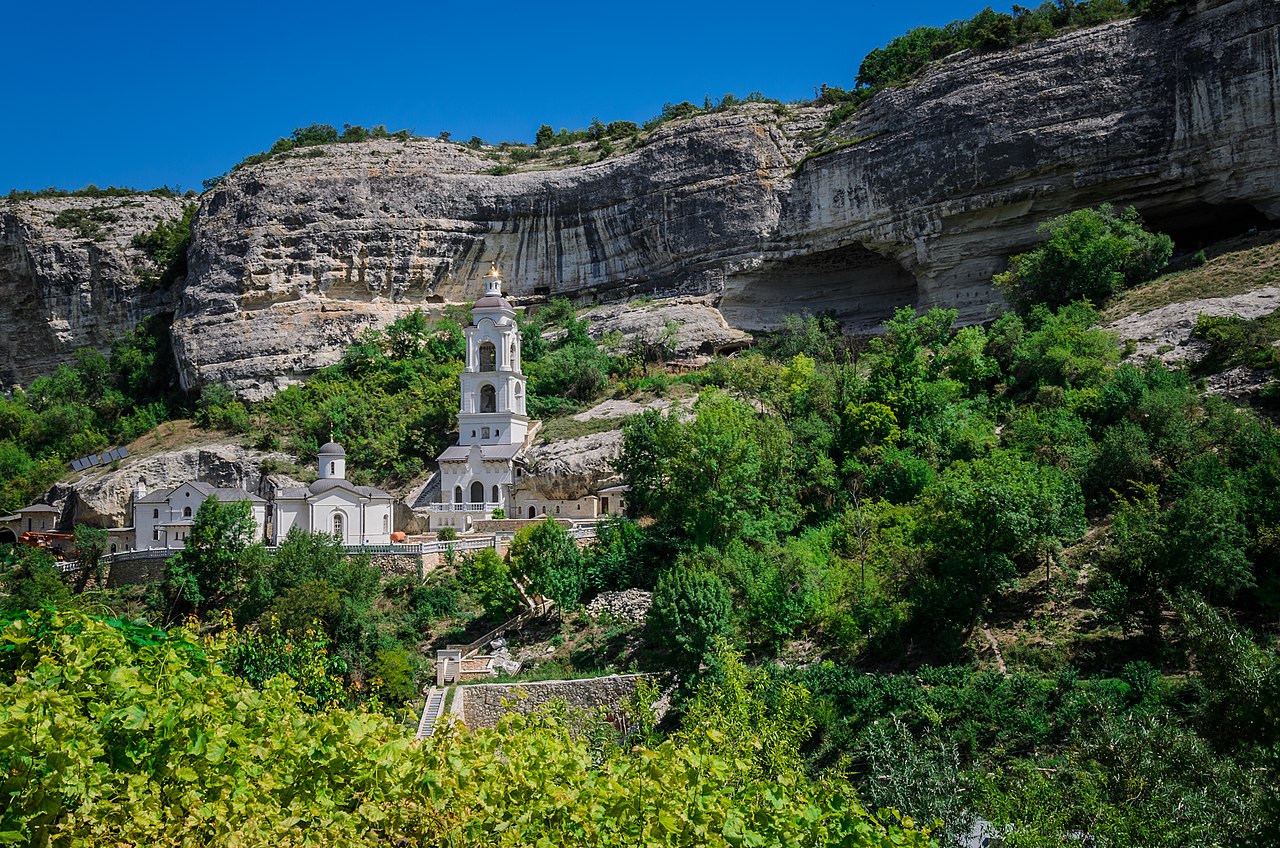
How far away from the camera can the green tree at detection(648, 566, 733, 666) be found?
2439 cm

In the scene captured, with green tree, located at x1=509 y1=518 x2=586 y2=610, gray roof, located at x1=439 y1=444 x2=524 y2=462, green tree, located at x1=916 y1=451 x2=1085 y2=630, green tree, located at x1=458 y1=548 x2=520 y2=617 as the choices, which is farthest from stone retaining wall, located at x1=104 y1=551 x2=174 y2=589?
green tree, located at x1=916 y1=451 x2=1085 y2=630

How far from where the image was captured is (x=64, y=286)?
59.3 meters

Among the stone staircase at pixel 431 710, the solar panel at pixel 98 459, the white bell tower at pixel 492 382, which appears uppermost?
the white bell tower at pixel 492 382

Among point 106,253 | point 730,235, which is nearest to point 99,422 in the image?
point 106,253

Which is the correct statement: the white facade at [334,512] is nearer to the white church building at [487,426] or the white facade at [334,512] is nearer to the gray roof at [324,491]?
the gray roof at [324,491]

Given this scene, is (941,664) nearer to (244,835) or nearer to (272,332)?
(244,835)

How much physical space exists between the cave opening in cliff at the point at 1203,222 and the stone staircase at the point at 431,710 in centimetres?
3391

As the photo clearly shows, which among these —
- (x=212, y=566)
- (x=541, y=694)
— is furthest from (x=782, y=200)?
(x=541, y=694)

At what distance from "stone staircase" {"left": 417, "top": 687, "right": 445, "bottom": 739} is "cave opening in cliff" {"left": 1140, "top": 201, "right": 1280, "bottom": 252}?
33.9 meters

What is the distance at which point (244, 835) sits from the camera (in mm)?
8188

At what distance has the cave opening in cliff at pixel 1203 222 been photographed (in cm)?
4212

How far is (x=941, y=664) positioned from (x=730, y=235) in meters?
30.2

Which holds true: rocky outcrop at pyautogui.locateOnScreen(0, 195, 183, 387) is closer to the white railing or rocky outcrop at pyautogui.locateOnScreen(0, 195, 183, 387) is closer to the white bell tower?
the white bell tower

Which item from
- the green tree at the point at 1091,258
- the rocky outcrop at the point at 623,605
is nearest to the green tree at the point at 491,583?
the rocky outcrop at the point at 623,605
